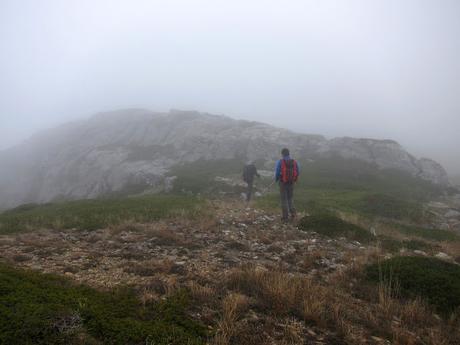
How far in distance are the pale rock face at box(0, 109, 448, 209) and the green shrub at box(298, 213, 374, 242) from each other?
2239cm

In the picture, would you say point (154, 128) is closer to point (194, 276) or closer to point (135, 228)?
point (135, 228)

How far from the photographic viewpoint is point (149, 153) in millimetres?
61812

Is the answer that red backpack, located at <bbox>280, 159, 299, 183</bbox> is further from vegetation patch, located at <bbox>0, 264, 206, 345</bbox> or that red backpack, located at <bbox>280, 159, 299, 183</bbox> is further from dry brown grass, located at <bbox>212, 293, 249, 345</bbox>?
vegetation patch, located at <bbox>0, 264, 206, 345</bbox>

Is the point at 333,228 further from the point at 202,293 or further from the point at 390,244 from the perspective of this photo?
the point at 202,293

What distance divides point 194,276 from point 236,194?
71.8 ft

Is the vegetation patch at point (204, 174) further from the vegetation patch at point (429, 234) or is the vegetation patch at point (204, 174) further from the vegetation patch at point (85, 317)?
the vegetation patch at point (85, 317)

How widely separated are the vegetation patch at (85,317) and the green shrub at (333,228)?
9.61 meters

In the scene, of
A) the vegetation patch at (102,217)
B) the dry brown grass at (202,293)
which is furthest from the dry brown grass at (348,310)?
the vegetation patch at (102,217)

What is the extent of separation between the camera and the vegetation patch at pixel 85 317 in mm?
4496

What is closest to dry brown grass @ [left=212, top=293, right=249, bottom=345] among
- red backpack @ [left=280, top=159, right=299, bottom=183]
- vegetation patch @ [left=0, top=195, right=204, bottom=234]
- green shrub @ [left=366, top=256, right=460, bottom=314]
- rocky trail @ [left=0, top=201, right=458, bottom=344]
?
rocky trail @ [left=0, top=201, right=458, bottom=344]

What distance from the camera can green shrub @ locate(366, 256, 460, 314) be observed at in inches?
298

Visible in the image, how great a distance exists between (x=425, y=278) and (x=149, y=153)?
191 feet

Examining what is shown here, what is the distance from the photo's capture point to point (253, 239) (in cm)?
1267

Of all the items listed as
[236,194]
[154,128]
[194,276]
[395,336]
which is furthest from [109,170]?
[395,336]
